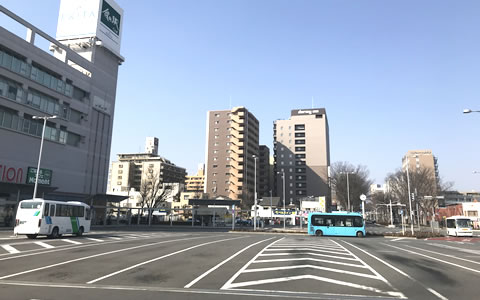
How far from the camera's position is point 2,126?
37219 millimetres

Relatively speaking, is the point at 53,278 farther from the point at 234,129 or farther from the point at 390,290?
the point at 234,129

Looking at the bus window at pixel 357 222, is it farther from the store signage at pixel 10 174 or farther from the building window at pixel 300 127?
the building window at pixel 300 127

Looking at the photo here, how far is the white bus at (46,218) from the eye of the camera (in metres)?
22.3

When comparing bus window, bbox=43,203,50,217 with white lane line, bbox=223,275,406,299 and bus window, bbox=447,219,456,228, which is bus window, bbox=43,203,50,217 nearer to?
white lane line, bbox=223,275,406,299

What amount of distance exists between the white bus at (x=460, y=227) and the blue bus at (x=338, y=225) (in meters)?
15.3

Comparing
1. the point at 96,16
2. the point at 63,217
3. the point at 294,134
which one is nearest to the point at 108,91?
the point at 96,16

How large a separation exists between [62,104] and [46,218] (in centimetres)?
2876

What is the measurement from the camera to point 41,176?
131ft

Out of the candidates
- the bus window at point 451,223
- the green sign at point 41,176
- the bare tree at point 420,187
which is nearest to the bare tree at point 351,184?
the bare tree at point 420,187

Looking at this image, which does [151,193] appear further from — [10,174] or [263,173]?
[263,173]

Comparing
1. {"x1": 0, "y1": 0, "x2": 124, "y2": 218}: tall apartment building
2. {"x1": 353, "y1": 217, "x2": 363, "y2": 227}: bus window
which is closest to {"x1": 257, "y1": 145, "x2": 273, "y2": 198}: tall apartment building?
{"x1": 0, "y1": 0, "x2": 124, "y2": 218}: tall apartment building

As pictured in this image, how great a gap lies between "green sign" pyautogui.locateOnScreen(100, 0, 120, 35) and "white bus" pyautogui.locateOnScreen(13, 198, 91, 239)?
40429 mm

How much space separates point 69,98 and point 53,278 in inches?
1763

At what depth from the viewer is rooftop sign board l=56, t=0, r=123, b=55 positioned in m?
53.2
